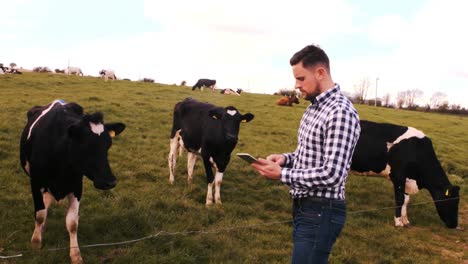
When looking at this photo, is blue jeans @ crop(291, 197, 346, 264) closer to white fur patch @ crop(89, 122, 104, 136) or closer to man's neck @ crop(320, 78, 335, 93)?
man's neck @ crop(320, 78, 335, 93)

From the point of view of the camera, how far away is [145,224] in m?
7.18

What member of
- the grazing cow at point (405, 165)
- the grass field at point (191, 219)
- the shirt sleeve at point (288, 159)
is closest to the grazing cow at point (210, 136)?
the grass field at point (191, 219)

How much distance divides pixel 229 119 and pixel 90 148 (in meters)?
4.57

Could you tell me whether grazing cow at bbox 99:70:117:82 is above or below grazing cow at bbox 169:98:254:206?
above

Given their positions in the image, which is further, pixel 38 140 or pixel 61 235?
pixel 61 235

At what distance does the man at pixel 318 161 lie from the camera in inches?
121

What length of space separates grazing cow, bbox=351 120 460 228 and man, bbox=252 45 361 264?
6.82 metres

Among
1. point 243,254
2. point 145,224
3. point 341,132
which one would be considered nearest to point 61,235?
point 145,224

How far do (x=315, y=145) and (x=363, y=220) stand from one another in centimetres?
661

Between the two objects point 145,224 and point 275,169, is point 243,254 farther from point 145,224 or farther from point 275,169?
point 275,169

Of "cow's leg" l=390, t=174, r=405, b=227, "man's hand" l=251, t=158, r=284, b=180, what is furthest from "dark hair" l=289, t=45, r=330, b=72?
"cow's leg" l=390, t=174, r=405, b=227

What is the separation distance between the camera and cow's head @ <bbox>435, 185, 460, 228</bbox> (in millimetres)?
9156

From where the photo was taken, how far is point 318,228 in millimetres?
3273

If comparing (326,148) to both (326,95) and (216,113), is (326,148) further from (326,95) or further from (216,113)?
(216,113)
